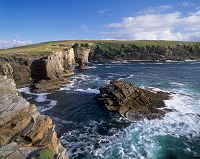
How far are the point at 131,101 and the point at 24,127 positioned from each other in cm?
2458

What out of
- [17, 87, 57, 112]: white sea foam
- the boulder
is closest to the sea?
[17, 87, 57, 112]: white sea foam

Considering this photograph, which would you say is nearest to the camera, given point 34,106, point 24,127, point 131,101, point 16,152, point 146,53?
point 16,152

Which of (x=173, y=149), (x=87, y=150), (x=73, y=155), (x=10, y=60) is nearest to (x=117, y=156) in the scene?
(x=87, y=150)

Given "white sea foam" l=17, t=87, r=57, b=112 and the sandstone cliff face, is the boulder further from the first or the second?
"white sea foam" l=17, t=87, r=57, b=112

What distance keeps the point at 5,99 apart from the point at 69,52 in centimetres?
7890

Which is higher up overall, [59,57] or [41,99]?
[59,57]

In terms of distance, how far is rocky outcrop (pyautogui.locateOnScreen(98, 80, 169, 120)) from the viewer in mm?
32928

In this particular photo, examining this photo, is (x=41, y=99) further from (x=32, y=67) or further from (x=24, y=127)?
(x=24, y=127)

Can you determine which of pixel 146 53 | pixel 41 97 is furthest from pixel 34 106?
pixel 146 53

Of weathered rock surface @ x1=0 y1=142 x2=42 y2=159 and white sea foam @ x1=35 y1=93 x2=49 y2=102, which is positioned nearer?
weathered rock surface @ x1=0 y1=142 x2=42 y2=159

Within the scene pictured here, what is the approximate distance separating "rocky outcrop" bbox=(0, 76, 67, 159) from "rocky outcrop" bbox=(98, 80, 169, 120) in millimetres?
18557

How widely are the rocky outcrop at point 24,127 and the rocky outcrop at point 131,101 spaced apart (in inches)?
731

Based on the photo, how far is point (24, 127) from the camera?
715 inches

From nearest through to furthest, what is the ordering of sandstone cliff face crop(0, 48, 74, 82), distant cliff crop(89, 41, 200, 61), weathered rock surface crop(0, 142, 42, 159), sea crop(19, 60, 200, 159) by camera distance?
weathered rock surface crop(0, 142, 42, 159) < sea crop(19, 60, 200, 159) < sandstone cliff face crop(0, 48, 74, 82) < distant cliff crop(89, 41, 200, 61)
